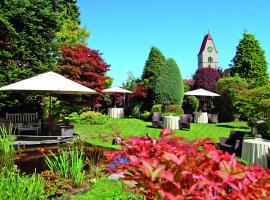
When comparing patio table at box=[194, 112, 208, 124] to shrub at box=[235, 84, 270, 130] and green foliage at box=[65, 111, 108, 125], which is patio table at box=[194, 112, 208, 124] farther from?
green foliage at box=[65, 111, 108, 125]

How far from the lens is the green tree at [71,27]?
29.4 metres

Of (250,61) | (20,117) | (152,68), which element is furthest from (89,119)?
(250,61)

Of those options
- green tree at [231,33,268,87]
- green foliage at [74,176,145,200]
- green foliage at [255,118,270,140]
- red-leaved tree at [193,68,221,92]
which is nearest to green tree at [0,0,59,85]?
green foliage at [255,118,270,140]

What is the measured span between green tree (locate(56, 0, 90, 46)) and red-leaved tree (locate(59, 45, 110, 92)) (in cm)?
636

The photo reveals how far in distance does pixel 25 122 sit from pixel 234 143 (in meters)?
8.44

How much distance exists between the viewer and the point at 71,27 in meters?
31.0

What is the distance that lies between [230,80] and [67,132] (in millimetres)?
14644

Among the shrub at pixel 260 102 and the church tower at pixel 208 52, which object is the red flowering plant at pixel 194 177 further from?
the church tower at pixel 208 52

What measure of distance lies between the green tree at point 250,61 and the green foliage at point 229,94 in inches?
168

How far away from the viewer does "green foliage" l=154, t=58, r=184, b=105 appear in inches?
912

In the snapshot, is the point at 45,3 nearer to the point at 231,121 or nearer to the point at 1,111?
the point at 1,111

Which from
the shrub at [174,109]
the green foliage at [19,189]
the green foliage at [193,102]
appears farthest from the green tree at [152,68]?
the green foliage at [19,189]

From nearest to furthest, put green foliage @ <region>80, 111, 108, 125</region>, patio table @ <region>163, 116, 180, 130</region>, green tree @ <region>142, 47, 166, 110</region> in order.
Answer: patio table @ <region>163, 116, 180, 130</region>, green foliage @ <region>80, 111, 108, 125</region>, green tree @ <region>142, 47, 166, 110</region>

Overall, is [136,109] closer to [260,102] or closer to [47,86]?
[260,102]
